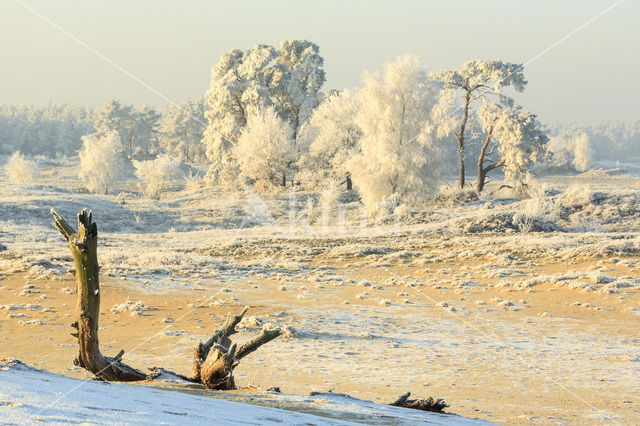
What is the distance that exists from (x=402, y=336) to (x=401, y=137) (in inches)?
952

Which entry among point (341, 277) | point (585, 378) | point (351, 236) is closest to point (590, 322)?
point (585, 378)

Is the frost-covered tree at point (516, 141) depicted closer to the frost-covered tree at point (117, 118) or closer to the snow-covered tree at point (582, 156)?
the snow-covered tree at point (582, 156)

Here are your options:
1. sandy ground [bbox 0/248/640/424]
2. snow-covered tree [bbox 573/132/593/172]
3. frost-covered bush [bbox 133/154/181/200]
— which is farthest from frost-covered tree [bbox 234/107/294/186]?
snow-covered tree [bbox 573/132/593/172]

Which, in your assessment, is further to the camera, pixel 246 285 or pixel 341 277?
pixel 341 277

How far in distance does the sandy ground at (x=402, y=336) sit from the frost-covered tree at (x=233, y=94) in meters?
33.4

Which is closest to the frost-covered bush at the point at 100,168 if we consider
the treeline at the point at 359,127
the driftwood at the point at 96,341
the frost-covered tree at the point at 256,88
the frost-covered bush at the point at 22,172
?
the treeline at the point at 359,127

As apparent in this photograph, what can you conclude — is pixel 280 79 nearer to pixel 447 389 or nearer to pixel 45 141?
pixel 447 389

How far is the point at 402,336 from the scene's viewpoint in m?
12.6

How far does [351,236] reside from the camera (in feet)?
100

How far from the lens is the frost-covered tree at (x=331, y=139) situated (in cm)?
4684

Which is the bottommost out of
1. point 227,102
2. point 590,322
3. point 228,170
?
Result: point 590,322

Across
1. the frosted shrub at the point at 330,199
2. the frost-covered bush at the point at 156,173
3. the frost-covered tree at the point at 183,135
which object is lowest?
the frosted shrub at the point at 330,199

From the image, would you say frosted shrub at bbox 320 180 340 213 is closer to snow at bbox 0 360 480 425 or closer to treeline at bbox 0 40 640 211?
treeline at bbox 0 40 640 211

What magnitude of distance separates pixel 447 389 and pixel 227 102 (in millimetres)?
46178
